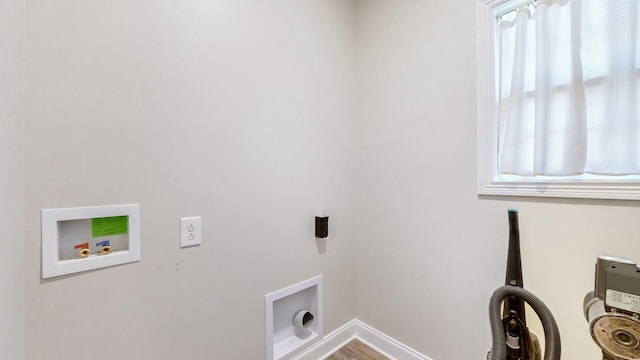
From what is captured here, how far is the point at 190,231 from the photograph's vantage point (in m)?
1.09

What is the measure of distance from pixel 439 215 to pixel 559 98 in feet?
2.54

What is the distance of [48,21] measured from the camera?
80 centimetres

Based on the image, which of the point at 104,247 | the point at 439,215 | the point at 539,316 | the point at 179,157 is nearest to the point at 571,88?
the point at 439,215

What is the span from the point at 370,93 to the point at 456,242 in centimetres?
119

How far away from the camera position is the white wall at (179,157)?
82 centimetres

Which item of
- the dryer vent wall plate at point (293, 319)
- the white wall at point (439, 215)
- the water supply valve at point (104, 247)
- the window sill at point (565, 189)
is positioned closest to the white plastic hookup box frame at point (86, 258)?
the water supply valve at point (104, 247)

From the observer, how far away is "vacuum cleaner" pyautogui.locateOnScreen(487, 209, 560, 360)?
0.89m

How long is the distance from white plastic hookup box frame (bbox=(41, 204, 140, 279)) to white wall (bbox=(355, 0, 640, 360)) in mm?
1428

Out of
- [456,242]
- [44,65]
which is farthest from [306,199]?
[44,65]

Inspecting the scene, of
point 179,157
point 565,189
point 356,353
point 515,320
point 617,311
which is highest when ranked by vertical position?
point 179,157

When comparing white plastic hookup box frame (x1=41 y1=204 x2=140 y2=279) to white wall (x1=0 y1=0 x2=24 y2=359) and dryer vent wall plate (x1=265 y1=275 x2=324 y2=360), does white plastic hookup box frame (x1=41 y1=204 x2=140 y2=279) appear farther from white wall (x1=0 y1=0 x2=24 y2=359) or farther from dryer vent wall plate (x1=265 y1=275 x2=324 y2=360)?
dryer vent wall plate (x1=265 y1=275 x2=324 y2=360)

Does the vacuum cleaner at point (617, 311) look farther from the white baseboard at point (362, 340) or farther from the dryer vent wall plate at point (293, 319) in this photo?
the dryer vent wall plate at point (293, 319)

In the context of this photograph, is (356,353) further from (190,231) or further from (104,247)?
(104,247)

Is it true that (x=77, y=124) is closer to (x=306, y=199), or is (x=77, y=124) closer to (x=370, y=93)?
(x=306, y=199)
